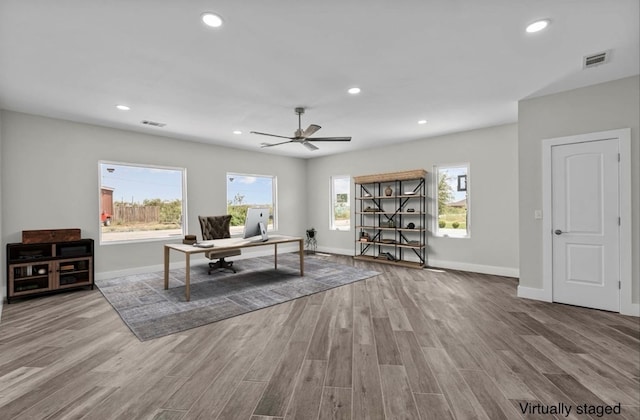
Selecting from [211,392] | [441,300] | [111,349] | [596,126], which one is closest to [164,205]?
[111,349]

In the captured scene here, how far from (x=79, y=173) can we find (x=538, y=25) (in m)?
6.27

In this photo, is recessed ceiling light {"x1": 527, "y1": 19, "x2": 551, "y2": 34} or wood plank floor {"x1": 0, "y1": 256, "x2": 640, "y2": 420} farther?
recessed ceiling light {"x1": 527, "y1": 19, "x2": 551, "y2": 34}

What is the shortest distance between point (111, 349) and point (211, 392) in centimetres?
125

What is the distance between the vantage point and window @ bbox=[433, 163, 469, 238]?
5.64 m

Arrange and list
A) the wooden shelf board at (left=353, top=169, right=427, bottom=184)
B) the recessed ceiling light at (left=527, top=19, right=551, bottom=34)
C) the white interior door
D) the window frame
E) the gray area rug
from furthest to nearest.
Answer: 1. the wooden shelf board at (left=353, top=169, right=427, bottom=184)
2. the window frame
3. the white interior door
4. the gray area rug
5. the recessed ceiling light at (left=527, top=19, right=551, bottom=34)

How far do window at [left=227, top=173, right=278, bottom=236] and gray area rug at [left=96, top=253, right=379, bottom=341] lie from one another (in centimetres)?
124

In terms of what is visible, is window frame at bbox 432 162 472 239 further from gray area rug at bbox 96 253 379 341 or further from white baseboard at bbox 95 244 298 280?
white baseboard at bbox 95 244 298 280

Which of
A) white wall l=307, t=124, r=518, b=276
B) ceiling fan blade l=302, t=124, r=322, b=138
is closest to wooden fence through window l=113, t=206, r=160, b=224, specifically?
ceiling fan blade l=302, t=124, r=322, b=138

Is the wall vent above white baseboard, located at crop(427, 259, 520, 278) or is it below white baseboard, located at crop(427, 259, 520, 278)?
above

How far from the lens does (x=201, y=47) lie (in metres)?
2.59

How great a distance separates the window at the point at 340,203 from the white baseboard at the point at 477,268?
2.41 metres

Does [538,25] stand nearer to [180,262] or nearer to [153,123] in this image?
[153,123]

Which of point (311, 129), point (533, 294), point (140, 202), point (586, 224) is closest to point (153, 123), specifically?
point (140, 202)

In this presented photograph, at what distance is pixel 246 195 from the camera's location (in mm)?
7156
